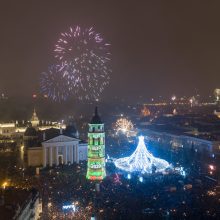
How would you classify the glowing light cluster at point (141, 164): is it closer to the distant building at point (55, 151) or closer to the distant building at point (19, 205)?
the distant building at point (55, 151)

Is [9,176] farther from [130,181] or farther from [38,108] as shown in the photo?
[38,108]

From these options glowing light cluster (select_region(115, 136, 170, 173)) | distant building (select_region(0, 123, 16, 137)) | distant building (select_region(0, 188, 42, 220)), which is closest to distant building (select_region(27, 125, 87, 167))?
glowing light cluster (select_region(115, 136, 170, 173))

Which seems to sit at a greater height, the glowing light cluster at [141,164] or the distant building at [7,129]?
the distant building at [7,129]

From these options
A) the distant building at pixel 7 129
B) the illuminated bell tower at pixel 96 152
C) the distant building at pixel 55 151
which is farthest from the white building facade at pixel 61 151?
the distant building at pixel 7 129

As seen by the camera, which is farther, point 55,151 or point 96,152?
point 55,151

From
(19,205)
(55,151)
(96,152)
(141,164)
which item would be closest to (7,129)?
(55,151)

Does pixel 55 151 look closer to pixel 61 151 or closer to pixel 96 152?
pixel 61 151

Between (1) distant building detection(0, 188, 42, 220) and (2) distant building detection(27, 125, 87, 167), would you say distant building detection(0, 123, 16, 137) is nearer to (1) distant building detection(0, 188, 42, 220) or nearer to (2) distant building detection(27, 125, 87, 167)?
(2) distant building detection(27, 125, 87, 167)
